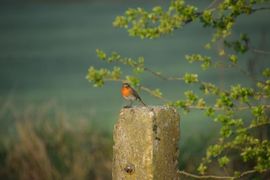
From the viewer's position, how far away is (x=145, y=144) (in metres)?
4.36

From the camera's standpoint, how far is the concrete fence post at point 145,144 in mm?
4352

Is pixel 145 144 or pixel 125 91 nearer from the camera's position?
pixel 145 144

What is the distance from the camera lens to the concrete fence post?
14.3 feet

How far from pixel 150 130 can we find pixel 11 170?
10.6m

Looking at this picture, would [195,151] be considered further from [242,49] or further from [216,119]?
[216,119]

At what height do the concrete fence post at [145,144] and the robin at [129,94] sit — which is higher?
the robin at [129,94]

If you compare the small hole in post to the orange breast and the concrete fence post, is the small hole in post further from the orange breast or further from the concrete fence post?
the orange breast

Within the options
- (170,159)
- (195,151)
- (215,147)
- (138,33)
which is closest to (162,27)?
(138,33)

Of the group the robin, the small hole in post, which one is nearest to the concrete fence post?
the small hole in post

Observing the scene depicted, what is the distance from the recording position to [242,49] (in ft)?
27.0

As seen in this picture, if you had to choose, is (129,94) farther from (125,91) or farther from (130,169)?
(130,169)

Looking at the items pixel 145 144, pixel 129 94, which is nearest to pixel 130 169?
pixel 145 144

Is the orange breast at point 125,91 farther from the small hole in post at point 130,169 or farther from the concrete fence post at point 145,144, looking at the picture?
the small hole in post at point 130,169

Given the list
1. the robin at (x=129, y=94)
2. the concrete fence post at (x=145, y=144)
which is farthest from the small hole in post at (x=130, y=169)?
the robin at (x=129, y=94)
